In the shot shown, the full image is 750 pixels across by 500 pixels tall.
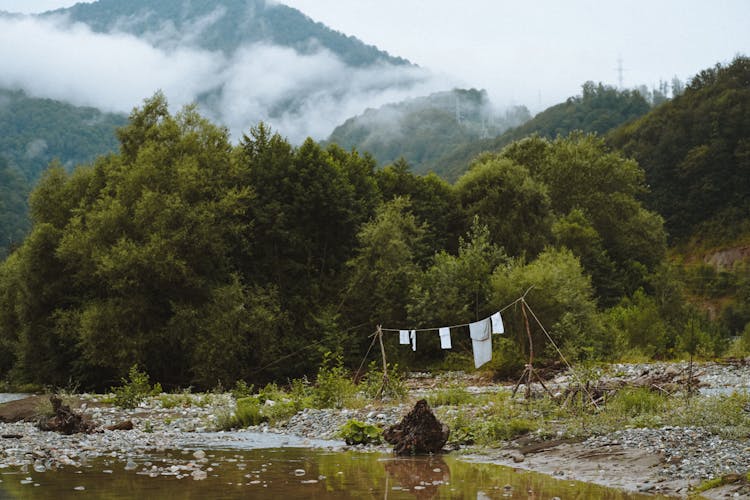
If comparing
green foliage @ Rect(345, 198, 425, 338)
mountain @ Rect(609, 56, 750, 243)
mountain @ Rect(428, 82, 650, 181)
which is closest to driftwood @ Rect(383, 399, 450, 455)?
green foliage @ Rect(345, 198, 425, 338)

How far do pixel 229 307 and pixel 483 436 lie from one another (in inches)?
881

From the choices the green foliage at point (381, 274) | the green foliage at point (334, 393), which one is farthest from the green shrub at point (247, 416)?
the green foliage at point (381, 274)

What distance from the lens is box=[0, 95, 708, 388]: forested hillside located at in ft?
118

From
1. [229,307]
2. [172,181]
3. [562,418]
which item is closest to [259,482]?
[562,418]

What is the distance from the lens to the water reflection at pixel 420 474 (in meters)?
11.7

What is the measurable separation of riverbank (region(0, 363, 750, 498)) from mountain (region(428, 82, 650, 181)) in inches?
4286

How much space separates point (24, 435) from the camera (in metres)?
18.0

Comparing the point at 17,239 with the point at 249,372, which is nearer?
the point at 249,372

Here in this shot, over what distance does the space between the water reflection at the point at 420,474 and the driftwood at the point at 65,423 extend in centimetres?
842

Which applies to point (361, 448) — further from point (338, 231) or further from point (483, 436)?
point (338, 231)

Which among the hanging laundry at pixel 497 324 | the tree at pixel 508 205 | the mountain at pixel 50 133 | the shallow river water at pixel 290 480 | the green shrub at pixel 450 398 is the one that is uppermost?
the mountain at pixel 50 133

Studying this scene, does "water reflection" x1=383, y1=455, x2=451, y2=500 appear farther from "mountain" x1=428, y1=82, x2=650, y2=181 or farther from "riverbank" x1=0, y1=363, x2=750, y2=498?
"mountain" x1=428, y1=82, x2=650, y2=181

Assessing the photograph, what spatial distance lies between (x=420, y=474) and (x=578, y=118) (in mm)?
133365

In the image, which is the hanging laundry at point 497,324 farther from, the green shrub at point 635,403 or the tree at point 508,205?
the tree at point 508,205
